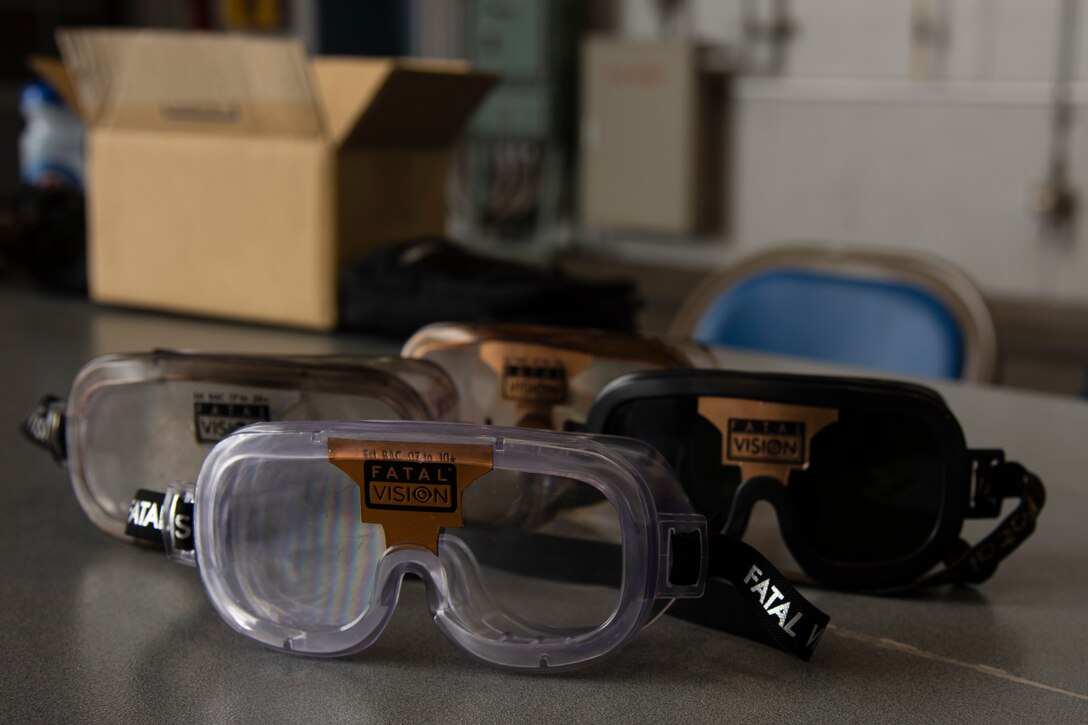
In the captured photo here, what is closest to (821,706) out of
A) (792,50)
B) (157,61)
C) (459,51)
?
(157,61)

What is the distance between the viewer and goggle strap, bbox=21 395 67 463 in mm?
741

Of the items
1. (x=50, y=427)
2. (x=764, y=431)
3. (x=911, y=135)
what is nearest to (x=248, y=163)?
(x=50, y=427)

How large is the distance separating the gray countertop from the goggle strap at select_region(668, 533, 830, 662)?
11 millimetres

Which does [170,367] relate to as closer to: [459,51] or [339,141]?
[339,141]

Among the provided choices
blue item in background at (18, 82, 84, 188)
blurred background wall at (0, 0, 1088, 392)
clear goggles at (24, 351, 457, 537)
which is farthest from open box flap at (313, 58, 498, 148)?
blurred background wall at (0, 0, 1088, 392)

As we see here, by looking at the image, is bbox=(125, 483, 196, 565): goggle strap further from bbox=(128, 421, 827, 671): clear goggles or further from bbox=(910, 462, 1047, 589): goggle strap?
bbox=(910, 462, 1047, 589): goggle strap

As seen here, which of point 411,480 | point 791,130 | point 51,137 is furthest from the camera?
point 791,130

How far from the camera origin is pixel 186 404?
27.2 inches

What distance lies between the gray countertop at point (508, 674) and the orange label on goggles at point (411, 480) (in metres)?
0.07

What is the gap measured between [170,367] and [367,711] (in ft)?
0.88

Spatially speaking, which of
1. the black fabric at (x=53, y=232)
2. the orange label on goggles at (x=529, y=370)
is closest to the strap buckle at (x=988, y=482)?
the orange label on goggles at (x=529, y=370)

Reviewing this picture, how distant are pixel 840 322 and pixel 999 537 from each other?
0.92 meters

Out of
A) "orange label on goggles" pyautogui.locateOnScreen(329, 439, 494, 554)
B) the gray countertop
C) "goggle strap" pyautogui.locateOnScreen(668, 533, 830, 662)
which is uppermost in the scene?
"orange label on goggles" pyautogui.locateOnScreen(329, 439, 494, 554)

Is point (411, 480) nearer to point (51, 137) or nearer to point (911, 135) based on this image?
point (51, 137)
